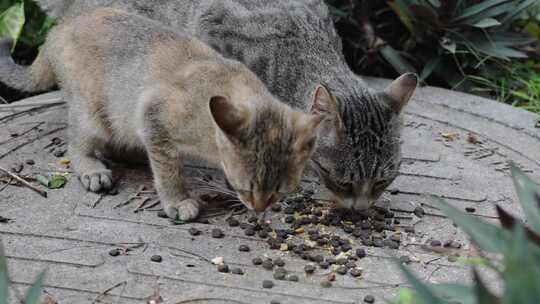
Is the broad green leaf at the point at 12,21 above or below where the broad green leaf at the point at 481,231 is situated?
below

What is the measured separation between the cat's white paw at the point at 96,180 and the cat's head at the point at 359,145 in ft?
4.56

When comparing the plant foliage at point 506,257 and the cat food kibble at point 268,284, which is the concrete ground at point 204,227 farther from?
the plant foliage at point 506,257

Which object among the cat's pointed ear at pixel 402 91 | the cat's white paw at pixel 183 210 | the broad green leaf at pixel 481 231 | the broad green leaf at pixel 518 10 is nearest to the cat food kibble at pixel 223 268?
the cat's white paw at pixel 183 210

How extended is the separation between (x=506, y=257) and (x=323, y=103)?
2535 millimetres

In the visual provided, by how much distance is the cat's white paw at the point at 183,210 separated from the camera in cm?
459

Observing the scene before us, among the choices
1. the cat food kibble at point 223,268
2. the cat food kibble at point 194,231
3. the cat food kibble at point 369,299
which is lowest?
the cat food kibble at point 194,231

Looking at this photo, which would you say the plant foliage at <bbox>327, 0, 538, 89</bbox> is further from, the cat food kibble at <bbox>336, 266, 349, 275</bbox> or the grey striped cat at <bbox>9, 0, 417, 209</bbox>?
the cat food kibble at <bbox>336, 266, 349, 275</bbox>

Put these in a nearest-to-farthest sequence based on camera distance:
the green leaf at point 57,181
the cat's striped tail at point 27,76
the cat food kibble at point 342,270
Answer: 1. the cat food kibble at point 342,270
2. the green leaf at point 57,181
3. the cat's striped tail at point 27,76

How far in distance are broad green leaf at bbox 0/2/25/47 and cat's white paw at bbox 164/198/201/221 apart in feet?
8.77

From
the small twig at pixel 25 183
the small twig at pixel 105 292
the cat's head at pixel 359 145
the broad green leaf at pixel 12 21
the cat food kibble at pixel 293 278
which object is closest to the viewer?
the small twig at pixel 105 292

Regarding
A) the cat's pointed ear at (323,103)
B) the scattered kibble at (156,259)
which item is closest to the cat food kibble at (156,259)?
the scattered kibble at (156,259)

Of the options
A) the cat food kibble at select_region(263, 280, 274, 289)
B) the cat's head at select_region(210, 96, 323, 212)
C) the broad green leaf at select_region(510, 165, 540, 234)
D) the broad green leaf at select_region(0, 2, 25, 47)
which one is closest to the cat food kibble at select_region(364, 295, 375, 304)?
the cat food kibble at select_region(263, 280, 274, 289)

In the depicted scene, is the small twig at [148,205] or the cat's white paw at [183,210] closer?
the cat's white paw at [183,210]

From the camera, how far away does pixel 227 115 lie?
395cm
